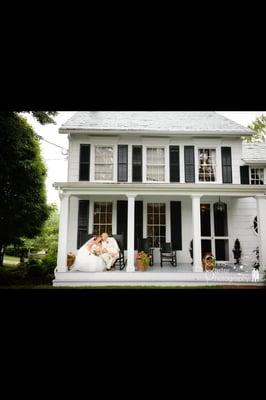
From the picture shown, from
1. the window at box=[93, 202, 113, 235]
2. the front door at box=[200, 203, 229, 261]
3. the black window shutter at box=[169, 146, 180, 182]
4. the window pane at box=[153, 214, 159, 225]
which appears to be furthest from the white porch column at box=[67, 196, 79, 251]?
the front door at box=[200, 203, 229, 261]

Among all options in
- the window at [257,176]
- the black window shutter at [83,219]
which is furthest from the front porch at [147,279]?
the window at [257,176]

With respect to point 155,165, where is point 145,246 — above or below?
below

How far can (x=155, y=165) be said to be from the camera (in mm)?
9070

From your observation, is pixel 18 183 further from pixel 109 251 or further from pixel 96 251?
pixel 109 251

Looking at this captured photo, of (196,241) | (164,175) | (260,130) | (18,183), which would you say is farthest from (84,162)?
(260,130)

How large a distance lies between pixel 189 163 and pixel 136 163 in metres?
1.82

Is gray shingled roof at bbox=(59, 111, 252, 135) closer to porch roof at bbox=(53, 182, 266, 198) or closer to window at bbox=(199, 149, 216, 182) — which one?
window at bbox=(199, 149, 216, 182)

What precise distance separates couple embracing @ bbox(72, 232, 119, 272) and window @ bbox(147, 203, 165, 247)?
5.30ft

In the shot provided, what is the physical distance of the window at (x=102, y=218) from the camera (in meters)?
8.64
